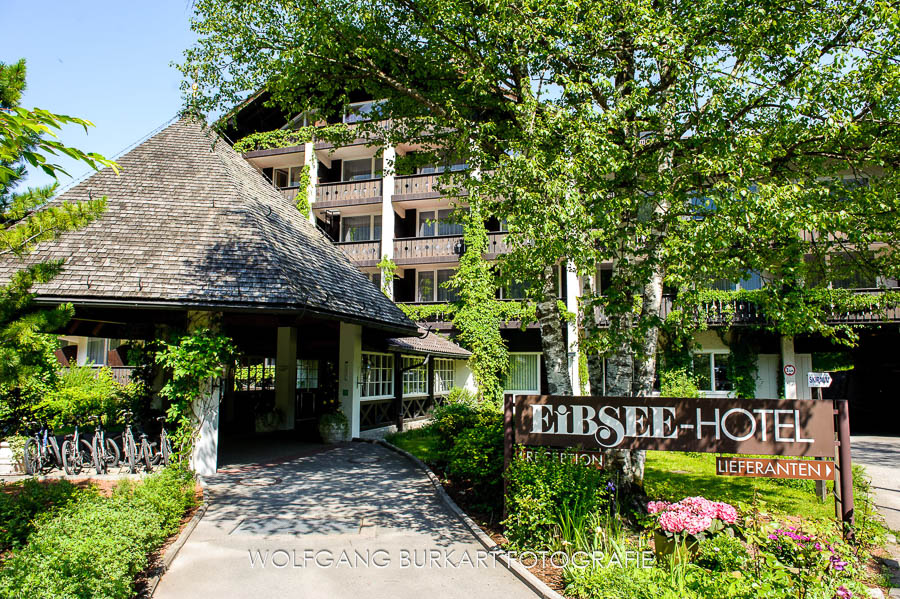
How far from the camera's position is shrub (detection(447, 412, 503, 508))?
7746 mm

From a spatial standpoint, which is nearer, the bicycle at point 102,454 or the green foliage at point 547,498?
the green foliage at point 547,498

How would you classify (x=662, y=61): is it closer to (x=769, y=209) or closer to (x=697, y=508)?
(x=769, y=209)

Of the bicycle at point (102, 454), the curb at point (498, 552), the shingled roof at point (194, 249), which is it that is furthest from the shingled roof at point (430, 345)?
the bicycle at point (102, 454)

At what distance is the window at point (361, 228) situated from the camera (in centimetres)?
2692

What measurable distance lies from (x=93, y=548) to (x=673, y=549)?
510cm

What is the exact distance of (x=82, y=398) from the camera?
1497 cm

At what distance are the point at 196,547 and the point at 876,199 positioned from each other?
353 inches

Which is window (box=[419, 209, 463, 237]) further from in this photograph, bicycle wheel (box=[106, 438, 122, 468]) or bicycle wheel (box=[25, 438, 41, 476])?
bicycle wheel (box=[25, 438, 41, 476])

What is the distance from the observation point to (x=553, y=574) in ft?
18.4

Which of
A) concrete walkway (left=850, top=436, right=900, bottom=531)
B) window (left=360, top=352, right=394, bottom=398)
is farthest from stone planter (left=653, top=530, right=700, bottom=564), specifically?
window (left=360, top=352, right=394, bottom=398)

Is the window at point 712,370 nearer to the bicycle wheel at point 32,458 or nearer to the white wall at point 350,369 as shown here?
the white wall at point 350,369

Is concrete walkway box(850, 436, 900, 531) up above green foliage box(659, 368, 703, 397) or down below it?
below

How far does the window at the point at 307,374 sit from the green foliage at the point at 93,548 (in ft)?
36.9

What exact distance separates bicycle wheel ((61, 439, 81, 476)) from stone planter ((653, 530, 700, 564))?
9182 mm
